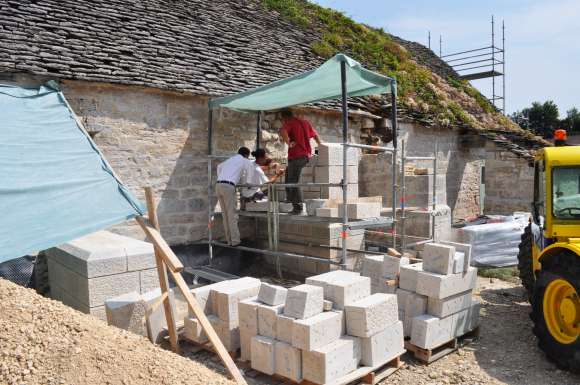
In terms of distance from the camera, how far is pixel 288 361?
12.0 ft

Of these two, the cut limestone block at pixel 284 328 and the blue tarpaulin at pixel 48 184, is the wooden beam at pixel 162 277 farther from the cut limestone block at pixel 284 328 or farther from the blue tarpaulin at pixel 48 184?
the cut limestone block at pixel 284 328

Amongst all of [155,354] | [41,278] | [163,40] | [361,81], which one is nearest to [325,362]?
[155,354]

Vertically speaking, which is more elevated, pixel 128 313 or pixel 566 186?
pixel 566 186

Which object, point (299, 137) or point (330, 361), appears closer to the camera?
point (330, 361)

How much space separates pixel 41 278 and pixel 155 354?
3736mm

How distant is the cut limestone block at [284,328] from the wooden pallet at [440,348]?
143 centimetres

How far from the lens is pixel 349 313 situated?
3838mm

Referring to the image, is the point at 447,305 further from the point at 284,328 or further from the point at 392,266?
the point at 284,328

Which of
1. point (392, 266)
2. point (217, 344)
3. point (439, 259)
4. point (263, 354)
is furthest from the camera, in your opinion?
point (392, 266)

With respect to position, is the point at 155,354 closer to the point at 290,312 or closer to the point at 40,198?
the point at 290,312

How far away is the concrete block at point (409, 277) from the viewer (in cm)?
461

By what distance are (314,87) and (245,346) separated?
3.83 metres

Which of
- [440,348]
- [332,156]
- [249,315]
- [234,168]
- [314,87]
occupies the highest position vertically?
[314,87]

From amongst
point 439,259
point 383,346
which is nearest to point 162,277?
point 383,346
